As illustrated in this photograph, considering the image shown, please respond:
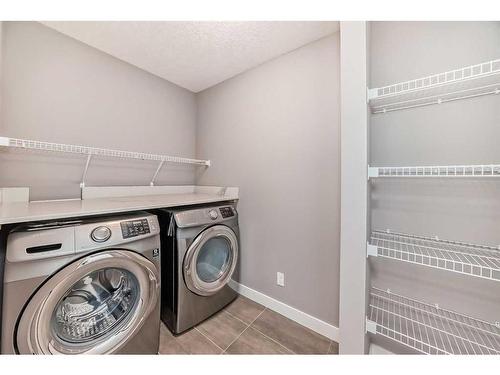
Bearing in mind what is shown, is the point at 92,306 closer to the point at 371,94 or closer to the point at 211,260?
the point at 211,260

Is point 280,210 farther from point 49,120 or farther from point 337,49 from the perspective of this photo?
point 49,120

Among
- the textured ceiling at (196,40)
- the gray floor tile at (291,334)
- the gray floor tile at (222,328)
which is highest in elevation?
the textured ceiling at (196,40)

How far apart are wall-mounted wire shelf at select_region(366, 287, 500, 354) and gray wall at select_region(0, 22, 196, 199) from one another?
219cm

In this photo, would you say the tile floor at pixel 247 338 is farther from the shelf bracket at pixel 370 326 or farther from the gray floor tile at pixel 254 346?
the shelf bracket at pixel 370 326

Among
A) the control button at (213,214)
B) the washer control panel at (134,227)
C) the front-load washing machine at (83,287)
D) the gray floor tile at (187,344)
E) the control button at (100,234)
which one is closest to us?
the front-load washing machine at (83,287)

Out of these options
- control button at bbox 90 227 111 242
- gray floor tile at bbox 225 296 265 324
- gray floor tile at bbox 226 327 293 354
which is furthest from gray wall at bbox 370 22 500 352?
control button at bbox 90 227 111 242

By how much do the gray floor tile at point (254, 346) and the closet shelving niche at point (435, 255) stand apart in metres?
0.64

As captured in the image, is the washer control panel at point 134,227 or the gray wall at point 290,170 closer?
the washer control panel at point 134,227

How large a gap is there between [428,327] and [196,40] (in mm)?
2408

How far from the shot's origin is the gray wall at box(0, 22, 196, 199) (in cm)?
126

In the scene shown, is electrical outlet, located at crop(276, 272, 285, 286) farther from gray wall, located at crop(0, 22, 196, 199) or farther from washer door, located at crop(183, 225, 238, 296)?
gray wall, located at crop(0, 22, 196, 199)

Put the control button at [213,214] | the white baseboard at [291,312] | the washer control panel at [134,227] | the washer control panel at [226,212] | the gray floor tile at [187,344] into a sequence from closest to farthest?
the washer control panel at [134,227]
the gray floor tile at [187,344]
the white baseboard at [291,312]
the control button at [213,214]
the washer control panel at [226,212]

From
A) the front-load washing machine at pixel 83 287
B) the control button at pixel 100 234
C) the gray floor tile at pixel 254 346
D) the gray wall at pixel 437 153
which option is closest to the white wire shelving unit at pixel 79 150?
the front-load washing machine at pixel 83 287

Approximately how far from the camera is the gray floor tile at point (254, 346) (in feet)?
4.13
